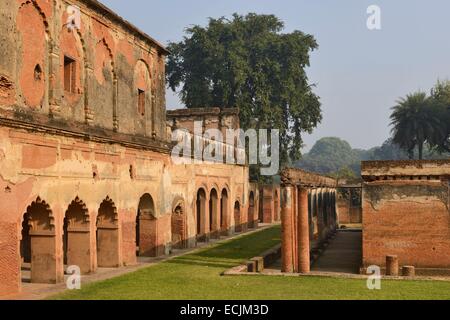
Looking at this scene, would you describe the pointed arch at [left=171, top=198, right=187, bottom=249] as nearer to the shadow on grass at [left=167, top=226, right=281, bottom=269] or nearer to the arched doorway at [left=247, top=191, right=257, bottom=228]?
the shadow on grass at [left=167, top=226, right=281, bottom=269]

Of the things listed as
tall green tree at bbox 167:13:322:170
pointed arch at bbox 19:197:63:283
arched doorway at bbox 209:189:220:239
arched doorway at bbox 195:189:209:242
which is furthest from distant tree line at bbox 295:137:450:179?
pointed arch at bbox 19:197:63:283

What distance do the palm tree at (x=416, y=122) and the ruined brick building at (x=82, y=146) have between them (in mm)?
26673

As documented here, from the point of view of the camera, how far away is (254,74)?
131ft

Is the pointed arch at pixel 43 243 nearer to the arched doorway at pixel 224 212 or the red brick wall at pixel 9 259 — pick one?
the red brick wall at pixel 9 259

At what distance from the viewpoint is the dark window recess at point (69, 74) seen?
14914 mm

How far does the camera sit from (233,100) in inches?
1561

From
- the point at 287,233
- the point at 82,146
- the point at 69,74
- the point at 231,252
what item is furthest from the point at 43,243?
the point at 231,252

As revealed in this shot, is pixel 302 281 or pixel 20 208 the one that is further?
pixel 302 281

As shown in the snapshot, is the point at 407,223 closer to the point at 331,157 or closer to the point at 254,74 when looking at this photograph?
the point at 254,74

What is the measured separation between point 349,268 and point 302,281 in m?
3.57

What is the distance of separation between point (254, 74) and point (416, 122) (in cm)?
1343

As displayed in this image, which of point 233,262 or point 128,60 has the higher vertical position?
point 128,60
